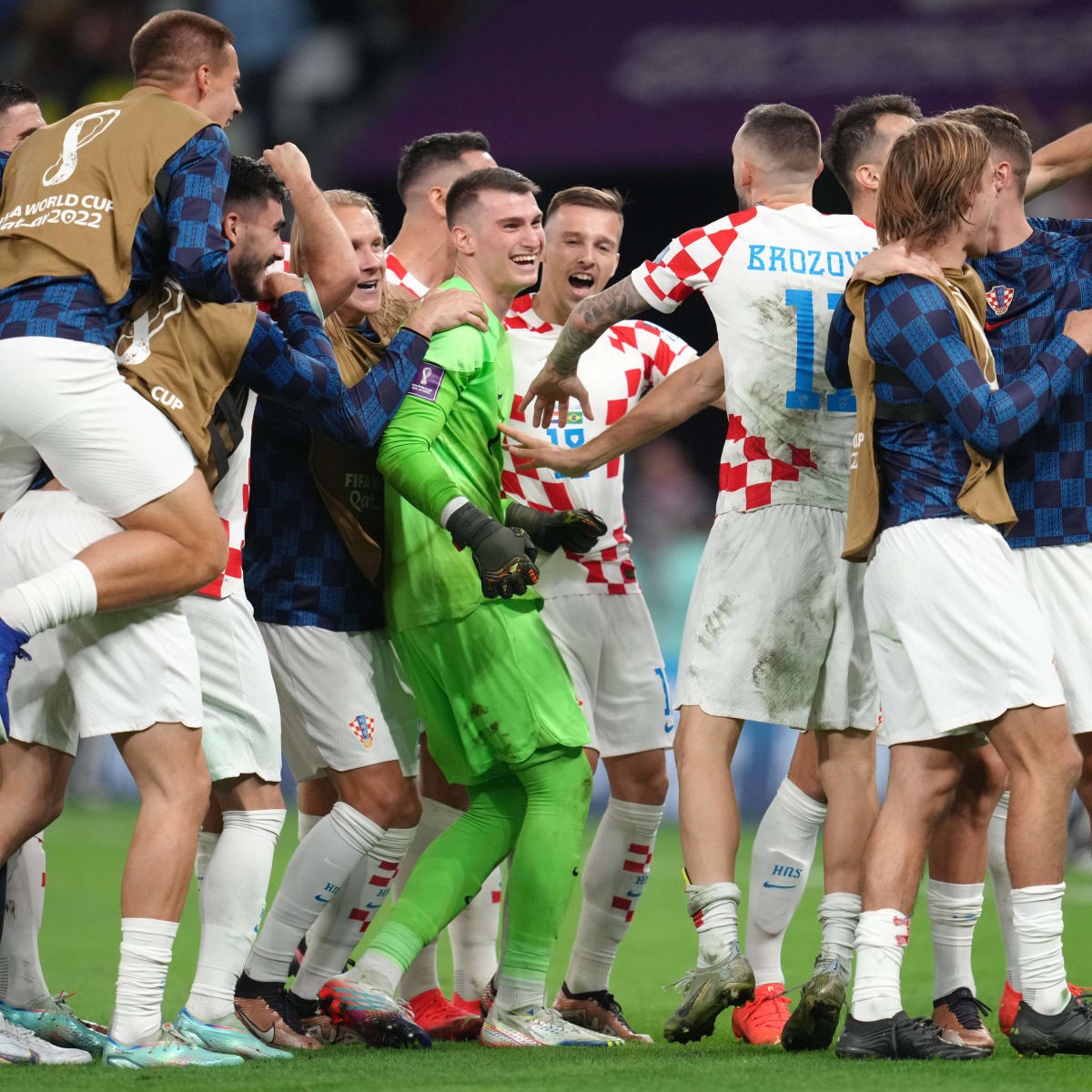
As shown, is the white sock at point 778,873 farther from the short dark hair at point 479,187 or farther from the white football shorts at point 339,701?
the short dark hair at point 479,187

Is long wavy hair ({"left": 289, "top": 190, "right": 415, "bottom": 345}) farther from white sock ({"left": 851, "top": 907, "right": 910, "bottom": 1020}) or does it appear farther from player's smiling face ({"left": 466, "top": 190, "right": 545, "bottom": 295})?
white sock ({"left": 851, "top": 907, "right": 910, "bottom": 1020})

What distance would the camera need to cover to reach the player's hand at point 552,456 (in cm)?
475

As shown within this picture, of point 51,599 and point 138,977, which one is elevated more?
point 51,599

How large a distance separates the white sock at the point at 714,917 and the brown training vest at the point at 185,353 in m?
1.61

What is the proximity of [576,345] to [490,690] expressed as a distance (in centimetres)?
105

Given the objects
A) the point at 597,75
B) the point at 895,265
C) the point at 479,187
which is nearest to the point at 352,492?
the point at 479,187

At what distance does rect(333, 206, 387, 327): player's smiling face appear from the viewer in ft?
16.3

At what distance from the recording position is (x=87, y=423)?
377cm

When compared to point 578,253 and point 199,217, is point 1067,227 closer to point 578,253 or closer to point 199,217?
point 578,253

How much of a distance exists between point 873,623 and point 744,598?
1.69 ft

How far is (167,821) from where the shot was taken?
3.78 metres

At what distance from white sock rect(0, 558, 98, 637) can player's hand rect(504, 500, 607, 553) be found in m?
1.50

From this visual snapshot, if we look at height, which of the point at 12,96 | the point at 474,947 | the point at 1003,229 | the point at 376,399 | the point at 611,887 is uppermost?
the point at 12,96

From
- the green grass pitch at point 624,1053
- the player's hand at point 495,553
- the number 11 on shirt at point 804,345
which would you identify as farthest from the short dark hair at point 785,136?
the green grass pitch at point 624,1053
